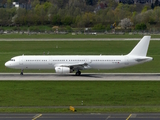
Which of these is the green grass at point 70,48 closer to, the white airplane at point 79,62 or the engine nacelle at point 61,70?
the white airplane at point 79,62

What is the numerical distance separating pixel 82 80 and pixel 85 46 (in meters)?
56.7
